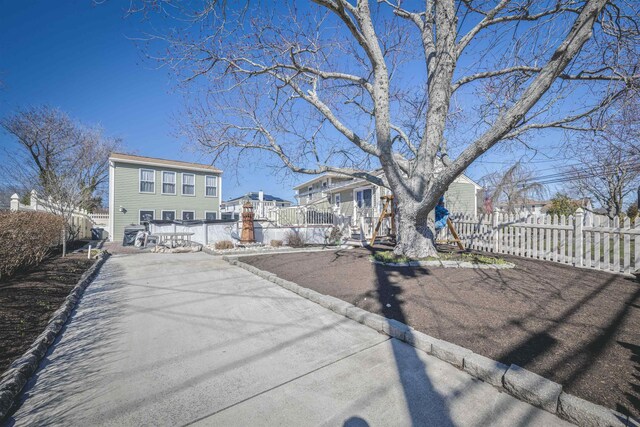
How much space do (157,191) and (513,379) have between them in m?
21.5

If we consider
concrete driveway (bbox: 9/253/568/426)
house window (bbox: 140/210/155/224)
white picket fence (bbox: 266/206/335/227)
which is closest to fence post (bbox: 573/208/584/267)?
concrete driveway (bbox: 9/253/568/426)

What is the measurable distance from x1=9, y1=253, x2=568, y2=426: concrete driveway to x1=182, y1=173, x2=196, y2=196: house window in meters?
17.9

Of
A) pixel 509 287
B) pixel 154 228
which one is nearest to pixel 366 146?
pixel 509 287

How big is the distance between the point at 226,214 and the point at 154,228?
1081 centimetres

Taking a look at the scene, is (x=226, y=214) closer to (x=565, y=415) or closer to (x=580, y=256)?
(x=580, y=256)

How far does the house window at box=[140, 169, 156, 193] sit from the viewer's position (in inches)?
727

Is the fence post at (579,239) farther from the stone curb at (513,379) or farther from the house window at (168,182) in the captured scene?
the house window at (168,182)

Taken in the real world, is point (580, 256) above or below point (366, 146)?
below

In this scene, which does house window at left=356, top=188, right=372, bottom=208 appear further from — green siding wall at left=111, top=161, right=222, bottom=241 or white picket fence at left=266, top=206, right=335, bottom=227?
green siding wall at left=111, top=161, right=222, bottom=241

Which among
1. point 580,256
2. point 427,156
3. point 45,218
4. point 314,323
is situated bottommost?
point 314,323

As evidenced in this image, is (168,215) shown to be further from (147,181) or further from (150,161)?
(150,161)

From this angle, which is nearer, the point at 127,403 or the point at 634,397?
the point at 634,397

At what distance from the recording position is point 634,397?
176cm

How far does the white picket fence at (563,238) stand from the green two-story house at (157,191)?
48.9 ft
